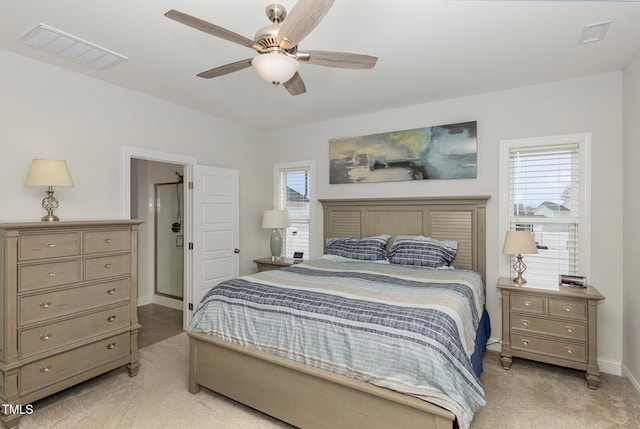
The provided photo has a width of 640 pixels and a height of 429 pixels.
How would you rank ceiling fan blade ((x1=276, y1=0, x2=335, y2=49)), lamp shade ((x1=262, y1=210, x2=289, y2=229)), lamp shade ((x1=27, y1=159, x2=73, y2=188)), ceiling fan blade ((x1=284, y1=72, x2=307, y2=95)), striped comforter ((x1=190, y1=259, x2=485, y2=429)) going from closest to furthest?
ceiling fan blade ((x1=276, y1=0, x2=335, y2=49)) → striped comforter ((x1=190, y1=259, x2=485, y2=429)) → ceiling fan blade ((x1=284, y1=72, x2=307, y2=95)) → lamp shade ((x1=27, y1=159, x2=73, y2=188)) → lamp shade ((x1=262, y1=210, x2=289, y2=229))

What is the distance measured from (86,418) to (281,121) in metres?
3.83

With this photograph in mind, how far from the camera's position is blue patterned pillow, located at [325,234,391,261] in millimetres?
3846

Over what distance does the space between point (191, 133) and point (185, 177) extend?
561mm

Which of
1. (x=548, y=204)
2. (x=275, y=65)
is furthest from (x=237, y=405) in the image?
(x=548, y=204)

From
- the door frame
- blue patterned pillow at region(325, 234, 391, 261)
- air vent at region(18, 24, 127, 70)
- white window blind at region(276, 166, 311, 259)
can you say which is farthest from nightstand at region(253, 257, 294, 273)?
air vent at region(18, 24, 127, 70)

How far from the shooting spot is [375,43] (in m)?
2.50

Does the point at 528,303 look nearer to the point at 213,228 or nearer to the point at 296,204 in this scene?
the point at 296,204

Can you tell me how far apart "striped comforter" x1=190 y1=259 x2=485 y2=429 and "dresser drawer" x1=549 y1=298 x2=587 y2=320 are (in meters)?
0.67

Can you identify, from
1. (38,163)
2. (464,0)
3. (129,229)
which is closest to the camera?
(464,0)

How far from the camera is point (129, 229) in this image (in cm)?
300

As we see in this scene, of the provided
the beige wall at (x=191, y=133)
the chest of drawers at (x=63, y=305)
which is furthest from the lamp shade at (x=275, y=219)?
the chest of drawers at (x=63, y=305)

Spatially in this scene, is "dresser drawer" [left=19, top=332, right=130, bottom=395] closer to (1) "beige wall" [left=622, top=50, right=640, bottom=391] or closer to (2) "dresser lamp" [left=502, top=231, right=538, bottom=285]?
(2) "dresser lamp" [left=502, top=231, right=538, bottom=285]

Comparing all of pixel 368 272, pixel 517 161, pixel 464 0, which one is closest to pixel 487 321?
pixel 368 272

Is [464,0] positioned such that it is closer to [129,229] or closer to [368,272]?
[368,272]
